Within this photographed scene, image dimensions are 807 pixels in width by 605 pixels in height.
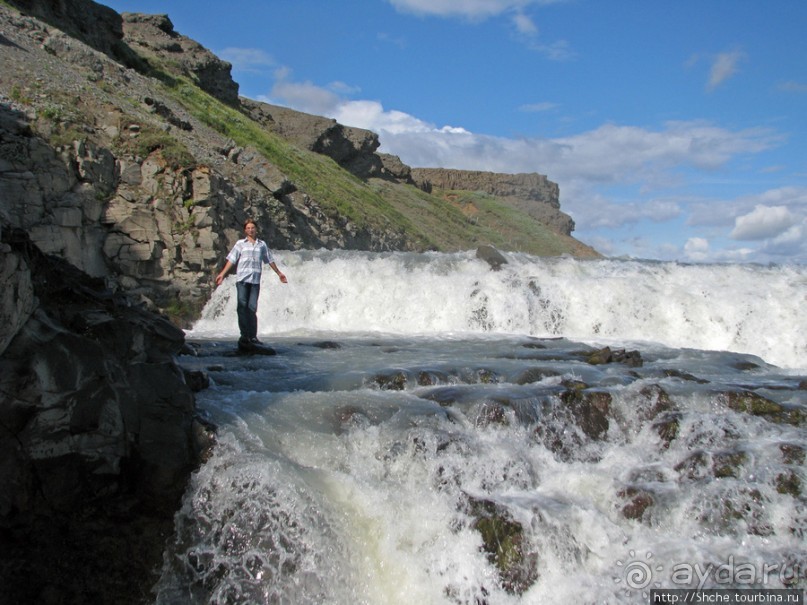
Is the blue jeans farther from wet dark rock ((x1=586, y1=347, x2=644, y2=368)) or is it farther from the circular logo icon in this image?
the circular logo icon

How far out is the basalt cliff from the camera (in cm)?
432

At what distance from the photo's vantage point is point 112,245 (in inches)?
578

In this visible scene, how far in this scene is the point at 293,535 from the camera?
470cm

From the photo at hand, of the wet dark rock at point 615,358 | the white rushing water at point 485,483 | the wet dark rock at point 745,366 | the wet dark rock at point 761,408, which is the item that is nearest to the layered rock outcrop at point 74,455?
the white rushing water at point 485,483

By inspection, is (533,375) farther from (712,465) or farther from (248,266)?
(248,266)

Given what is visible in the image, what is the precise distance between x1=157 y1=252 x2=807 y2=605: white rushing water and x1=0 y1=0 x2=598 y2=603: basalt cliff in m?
0.50

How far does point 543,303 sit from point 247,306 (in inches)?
308

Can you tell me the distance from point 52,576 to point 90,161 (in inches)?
500

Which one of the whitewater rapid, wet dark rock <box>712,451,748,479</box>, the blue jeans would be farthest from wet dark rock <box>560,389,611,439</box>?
the whitewater rapid

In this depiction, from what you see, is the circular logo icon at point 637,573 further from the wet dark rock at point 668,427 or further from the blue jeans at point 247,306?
the blue jeans at point 247,306

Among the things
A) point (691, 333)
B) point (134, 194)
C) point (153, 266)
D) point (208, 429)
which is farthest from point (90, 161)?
point (691, 333)

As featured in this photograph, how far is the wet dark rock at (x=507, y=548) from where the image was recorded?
15.3 ft

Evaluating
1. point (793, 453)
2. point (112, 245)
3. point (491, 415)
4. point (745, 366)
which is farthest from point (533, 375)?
point (112, 245)

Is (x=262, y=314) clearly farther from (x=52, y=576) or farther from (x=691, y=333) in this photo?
(x=52, y=576)
